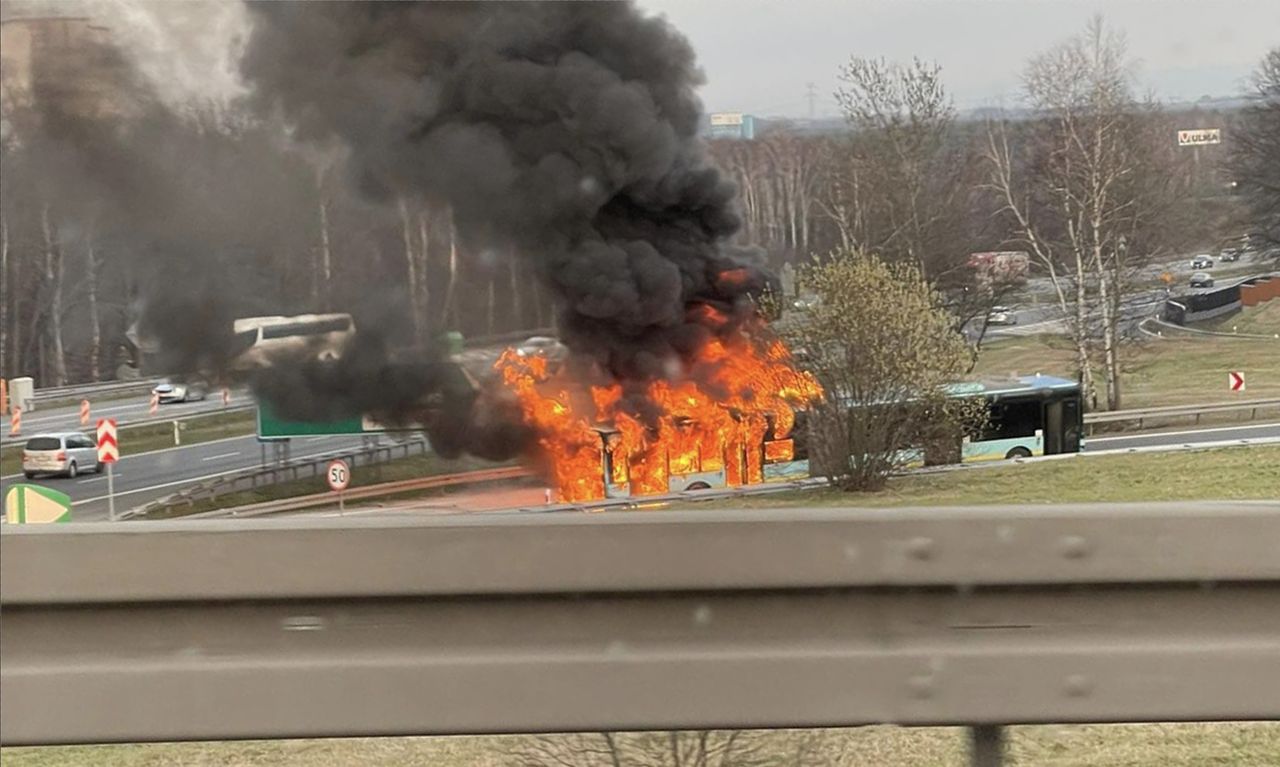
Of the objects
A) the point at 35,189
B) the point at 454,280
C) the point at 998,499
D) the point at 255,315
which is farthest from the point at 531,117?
the point at 998,499

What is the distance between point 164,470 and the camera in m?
2.96

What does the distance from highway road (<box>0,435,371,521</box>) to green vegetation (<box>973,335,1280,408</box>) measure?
1.54 meters

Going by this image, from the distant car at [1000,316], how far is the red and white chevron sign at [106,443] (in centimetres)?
200

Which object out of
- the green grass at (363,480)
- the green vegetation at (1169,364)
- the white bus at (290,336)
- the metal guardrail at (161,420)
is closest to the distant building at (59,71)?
the white bus at (290,336)

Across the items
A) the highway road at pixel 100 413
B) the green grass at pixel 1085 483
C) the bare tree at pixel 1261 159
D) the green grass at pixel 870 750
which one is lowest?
the green grass at pixel 870 750

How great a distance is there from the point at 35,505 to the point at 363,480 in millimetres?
731

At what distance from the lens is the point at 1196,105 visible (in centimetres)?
301

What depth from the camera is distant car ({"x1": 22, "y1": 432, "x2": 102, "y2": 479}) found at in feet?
9.48

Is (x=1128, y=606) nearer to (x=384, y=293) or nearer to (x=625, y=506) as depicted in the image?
(x=625, y=506)

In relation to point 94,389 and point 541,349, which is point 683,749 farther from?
point 94,389

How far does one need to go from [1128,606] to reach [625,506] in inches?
44.4

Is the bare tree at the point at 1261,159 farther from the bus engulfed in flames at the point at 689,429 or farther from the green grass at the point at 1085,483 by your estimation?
the bus engulfed in flames at the point at 689,429

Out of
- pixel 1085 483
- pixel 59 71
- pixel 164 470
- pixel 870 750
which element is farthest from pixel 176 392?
pixel 1085 483

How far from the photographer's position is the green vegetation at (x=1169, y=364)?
3047 millimetres
